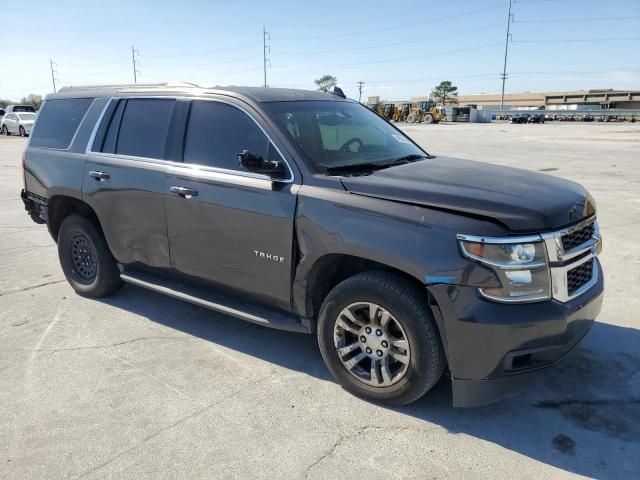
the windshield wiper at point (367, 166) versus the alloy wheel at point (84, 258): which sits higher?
the windshield wiper at point (367, 166)

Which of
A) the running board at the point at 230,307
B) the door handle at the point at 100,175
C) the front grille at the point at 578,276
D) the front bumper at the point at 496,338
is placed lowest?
the running board at the point at 230,307

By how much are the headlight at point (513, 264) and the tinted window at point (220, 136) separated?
5.45 feet

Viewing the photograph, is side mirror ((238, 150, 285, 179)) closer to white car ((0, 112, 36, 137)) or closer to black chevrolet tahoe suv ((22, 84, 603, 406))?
black chevrolet tahoe suv ((22, 84, 603, 406))

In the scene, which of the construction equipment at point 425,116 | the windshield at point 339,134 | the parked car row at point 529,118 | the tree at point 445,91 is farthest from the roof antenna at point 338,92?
the tree at point 445,91

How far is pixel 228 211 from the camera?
3742mm

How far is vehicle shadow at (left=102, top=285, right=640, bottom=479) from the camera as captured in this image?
2.88 meters

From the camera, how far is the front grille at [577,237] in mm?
2957

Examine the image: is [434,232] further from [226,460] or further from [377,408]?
[226,460]

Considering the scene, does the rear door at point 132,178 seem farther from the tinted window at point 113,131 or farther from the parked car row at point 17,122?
the parked car row at point 17,122

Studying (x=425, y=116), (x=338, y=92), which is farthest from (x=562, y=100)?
(x=338, y=92)

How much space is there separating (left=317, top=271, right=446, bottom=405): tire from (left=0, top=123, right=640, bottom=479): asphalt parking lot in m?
0.16

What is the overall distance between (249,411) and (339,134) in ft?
6.98

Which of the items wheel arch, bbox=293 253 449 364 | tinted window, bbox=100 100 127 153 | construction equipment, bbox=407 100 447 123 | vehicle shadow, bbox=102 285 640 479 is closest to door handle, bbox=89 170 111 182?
tinted window, bbox=100 100 127 153

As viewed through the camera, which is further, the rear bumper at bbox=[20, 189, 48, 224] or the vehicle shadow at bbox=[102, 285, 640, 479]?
the rear bumper at bbox=[20, 189, 48, 224]
